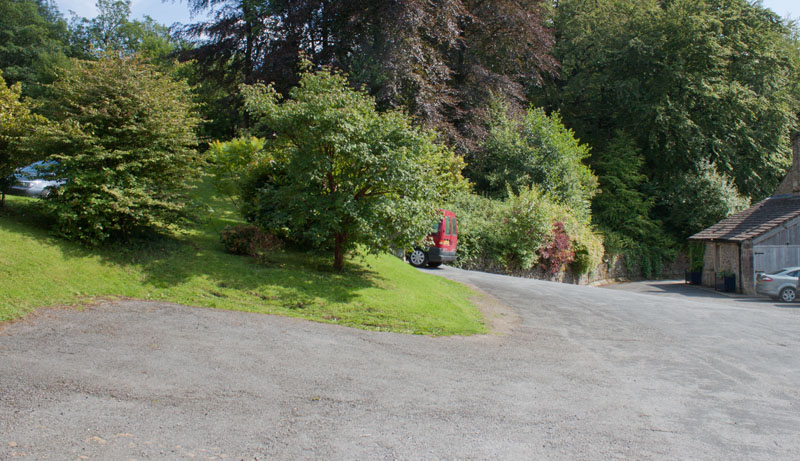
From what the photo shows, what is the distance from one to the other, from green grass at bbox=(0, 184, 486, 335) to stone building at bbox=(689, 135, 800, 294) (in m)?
19.0

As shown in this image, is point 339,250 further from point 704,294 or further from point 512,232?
point 704,294

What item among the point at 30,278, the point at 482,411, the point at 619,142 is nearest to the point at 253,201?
the point at 30,278

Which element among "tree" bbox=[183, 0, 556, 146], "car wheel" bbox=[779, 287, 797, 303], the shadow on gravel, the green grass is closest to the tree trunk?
the green grass

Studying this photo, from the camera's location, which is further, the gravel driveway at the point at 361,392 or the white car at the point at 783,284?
the white car at the point at 783,284

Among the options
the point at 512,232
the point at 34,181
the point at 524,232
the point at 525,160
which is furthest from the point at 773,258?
the point at 34,181

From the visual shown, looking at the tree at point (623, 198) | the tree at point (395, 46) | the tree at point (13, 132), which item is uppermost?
the tree at point (395, 46)

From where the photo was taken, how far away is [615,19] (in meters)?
38.8

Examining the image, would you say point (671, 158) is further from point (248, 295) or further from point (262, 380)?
point (262, 380)

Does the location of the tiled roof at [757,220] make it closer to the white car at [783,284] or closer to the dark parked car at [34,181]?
the white car at [783,284]

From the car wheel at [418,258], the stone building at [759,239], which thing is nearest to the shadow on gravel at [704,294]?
the stone building at [759,239]

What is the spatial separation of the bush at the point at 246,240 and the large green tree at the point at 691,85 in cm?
2969

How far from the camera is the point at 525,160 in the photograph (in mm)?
29938

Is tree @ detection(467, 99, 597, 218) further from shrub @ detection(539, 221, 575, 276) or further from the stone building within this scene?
the stone building

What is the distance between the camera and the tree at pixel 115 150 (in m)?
10.7
